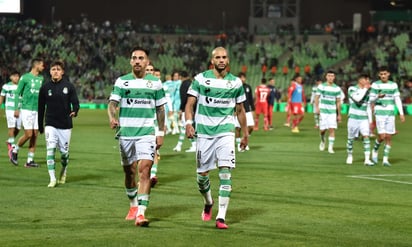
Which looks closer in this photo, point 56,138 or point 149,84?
point 149,84

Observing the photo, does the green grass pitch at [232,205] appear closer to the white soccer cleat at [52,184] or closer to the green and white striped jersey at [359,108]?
the white soccer cleat at [52,184]

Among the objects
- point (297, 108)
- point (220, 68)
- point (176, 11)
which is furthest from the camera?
point (176, 11)

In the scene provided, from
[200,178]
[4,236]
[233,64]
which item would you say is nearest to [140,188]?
[200,178]

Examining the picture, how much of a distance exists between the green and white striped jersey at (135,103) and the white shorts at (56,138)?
4177mm

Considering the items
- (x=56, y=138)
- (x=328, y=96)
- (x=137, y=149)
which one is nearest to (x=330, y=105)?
(x=328, y=96)

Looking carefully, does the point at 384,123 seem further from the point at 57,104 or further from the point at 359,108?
the point at 57,104

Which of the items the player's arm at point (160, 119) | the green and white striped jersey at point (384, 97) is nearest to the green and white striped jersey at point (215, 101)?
the player's arm at point (160, 119)

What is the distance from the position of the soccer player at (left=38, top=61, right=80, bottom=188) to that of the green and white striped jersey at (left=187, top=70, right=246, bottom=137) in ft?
15.5

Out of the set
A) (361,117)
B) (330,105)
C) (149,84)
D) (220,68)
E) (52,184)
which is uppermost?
(220,68)

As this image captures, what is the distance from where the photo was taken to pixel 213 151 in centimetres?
1112

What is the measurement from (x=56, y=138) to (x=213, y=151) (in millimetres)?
4936

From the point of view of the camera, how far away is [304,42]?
2682 inches

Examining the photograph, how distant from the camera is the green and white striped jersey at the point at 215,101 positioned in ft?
36.3

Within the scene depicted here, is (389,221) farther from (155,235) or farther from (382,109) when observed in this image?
(382,109)
